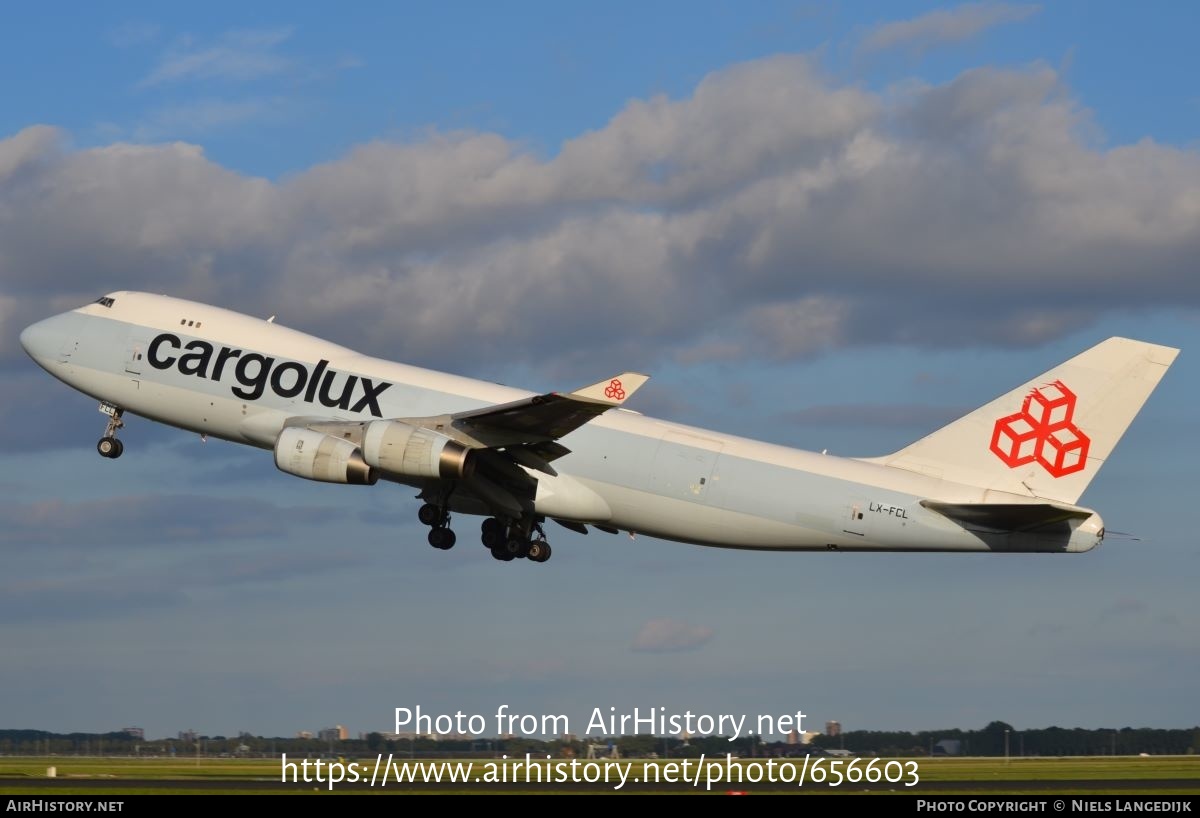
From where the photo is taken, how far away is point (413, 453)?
43750 mm

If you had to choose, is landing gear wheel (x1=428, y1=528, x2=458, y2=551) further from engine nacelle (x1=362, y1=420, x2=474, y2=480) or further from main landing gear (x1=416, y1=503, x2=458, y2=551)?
engine nacelle (x1=362, y1=420, x2=474, y2=480)

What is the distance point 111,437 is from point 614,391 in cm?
1918

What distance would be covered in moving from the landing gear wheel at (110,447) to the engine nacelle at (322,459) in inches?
347

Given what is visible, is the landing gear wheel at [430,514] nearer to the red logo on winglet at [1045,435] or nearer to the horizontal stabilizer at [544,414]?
the horizontal stabilizer at [544,414]

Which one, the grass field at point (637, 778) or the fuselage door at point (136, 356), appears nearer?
the grass field at point (637, 778)

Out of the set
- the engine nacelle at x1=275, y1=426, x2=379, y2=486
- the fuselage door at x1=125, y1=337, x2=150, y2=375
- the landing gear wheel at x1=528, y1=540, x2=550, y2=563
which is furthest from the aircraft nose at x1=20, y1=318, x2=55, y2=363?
the landing gear wheel at x1=528, y1=540, x2=550, y2=563

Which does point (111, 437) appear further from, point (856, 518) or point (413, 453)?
point (856, 518)

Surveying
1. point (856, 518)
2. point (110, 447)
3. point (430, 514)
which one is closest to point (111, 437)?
point (110, 447)

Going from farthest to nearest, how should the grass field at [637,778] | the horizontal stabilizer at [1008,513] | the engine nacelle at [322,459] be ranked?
the engine nacelle at [322,459], the horizontal stabilizer at [1008,513], the grass field at [637,778]

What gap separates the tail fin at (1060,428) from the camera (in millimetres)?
43469

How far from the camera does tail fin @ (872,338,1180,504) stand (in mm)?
43469

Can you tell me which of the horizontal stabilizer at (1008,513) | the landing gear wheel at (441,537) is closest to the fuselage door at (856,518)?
the horizontal stabilizer at (1008,513)

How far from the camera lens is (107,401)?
163 feet
